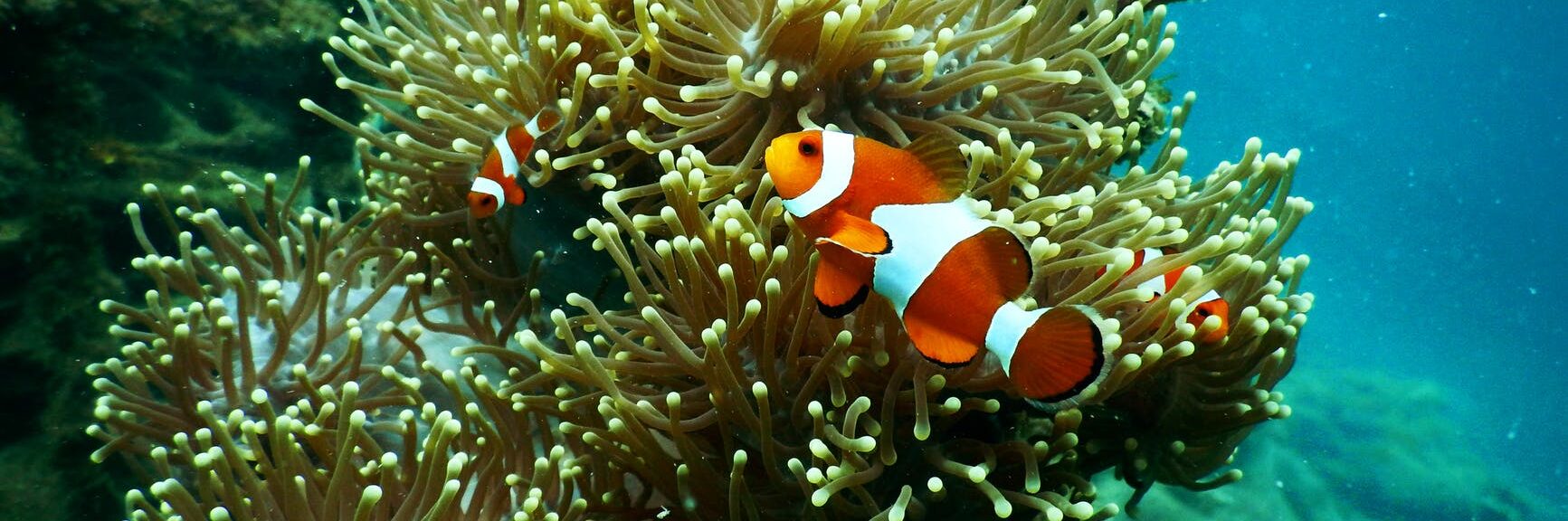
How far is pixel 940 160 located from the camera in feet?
4.68

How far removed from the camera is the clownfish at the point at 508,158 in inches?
80.4

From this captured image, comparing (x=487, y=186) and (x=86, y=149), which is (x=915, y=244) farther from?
(x=86, y=149)

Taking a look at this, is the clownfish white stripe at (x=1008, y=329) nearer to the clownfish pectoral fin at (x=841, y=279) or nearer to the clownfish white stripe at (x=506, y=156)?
the clownfish pectoral fin at (x=841, y=279)

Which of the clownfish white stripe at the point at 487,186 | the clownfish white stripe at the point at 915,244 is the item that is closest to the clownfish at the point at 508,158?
the clownfish white stripe at the point at 487,186

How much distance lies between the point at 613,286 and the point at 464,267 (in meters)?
0.50

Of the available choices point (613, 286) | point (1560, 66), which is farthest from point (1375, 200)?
point (613, 286)

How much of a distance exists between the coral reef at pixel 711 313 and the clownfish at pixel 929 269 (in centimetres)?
24

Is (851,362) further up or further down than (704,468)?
further up

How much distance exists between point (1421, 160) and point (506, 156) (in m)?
53.4

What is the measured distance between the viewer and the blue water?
2936 cm

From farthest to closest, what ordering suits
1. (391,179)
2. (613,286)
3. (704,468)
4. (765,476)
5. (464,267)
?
(391,179) < (464,267) < (613,286) < (765,476) < (704,468)

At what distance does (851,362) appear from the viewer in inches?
63.3

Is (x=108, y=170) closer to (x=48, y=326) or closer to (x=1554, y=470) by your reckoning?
(x=48, y=326)

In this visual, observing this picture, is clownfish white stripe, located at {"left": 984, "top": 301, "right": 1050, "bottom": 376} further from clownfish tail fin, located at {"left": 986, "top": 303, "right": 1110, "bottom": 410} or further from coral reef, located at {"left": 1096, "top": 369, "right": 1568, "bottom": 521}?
coral reef, located at {"left": 1096, "top": 369, "right": 1568, "bottom": 521}
